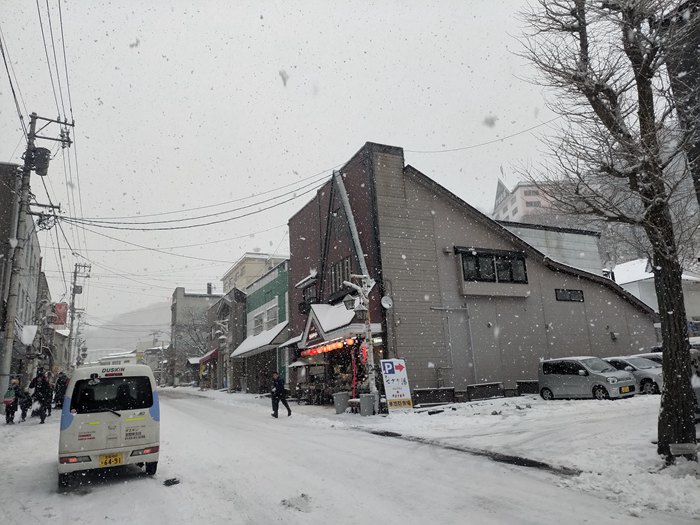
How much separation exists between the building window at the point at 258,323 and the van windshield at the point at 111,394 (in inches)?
1199

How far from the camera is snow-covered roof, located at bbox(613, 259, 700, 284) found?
3731 centimetres

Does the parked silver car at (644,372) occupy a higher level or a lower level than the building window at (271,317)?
lower

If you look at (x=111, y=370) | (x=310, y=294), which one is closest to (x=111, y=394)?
(x=111, y=370)

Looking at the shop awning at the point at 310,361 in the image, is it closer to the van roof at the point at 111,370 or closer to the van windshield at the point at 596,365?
the van windshield at the point at 596,365

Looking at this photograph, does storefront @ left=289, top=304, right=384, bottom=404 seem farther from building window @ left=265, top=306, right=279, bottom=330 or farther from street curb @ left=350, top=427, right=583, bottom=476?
building window @ left=265, top=306, right=279, bottom=330

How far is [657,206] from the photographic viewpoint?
7625mm

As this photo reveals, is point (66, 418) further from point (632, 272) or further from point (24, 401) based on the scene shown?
point (632, 272)

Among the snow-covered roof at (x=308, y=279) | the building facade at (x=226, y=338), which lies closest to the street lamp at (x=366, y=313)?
the snow-covered roof at (x=308, y=279)

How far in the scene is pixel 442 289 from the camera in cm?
2178

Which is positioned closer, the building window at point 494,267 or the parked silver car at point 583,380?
the parked silver car at point 583,380

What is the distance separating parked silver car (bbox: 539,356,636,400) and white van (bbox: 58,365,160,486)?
613 inches

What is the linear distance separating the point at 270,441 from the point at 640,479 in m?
8.17

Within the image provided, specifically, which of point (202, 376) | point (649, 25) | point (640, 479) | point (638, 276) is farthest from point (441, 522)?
point (202, 376)

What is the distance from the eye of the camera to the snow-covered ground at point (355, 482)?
5.50m
